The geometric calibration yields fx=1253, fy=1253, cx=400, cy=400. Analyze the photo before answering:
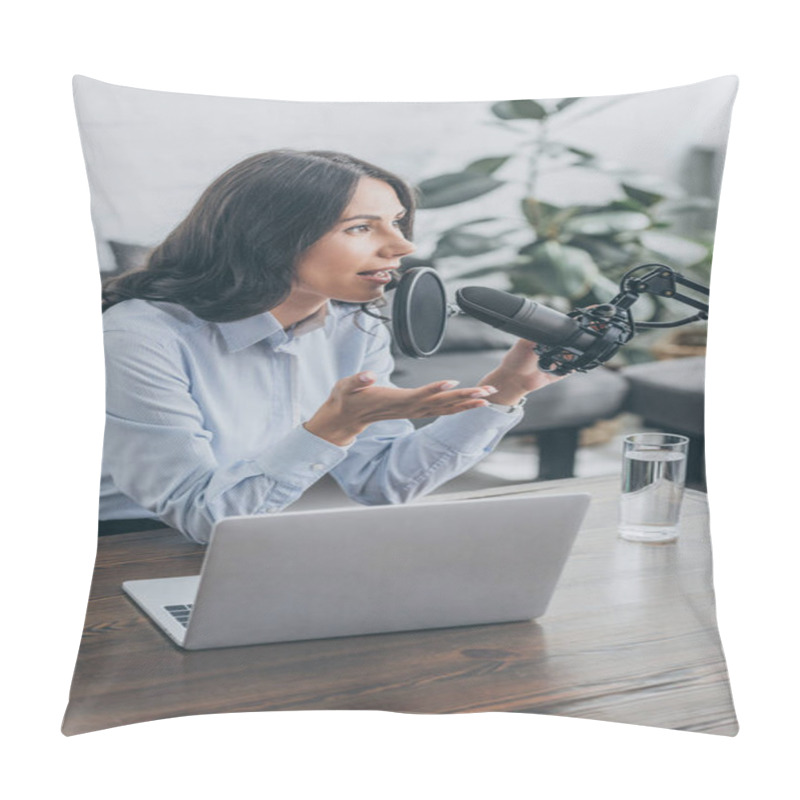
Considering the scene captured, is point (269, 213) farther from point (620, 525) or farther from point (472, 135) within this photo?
point (620, 525)

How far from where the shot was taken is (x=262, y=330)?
5.52ft

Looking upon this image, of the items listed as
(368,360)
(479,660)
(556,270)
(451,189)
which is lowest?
(479,660)

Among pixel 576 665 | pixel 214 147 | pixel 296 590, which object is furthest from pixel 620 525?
pixel 214 147

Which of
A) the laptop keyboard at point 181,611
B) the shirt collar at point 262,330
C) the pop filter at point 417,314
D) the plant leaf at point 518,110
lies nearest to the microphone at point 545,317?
the pop filter at point 417,314

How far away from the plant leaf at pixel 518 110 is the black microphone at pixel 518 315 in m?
0.24

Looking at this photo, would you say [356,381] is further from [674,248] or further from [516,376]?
[674,248]

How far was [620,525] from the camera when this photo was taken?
1769 millimetres

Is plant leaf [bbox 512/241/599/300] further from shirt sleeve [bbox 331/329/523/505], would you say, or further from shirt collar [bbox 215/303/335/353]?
shirt collar [bbox 215/303/335/353]

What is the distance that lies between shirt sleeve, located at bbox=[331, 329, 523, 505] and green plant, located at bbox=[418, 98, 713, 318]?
6.9 inches

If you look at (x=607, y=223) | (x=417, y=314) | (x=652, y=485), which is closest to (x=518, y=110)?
(x=607, y=223)

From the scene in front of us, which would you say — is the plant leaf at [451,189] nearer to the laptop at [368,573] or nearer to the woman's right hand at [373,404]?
the woman's right hand at [373,404]

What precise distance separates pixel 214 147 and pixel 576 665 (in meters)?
0.85

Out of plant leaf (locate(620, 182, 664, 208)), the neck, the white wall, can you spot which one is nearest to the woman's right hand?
the neck

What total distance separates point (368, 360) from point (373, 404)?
0.06 metres
